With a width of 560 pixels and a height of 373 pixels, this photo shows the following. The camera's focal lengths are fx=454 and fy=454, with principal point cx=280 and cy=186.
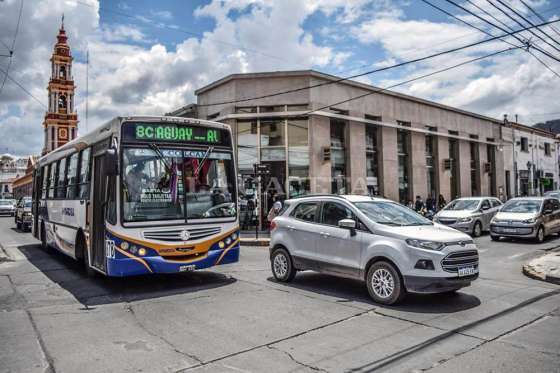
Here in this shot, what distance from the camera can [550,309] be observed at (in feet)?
23.0

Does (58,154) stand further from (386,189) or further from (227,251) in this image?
(386,189)

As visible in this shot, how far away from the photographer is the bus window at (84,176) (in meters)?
9.68

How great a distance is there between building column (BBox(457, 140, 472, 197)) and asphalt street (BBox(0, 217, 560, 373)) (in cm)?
2397

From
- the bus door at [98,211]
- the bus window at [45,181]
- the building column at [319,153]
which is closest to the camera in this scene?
the bus door at [98,211]

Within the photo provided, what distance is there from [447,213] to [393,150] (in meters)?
8.14

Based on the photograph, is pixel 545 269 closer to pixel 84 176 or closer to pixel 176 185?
pixel 176 185

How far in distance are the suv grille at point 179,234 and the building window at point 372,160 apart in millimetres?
17566

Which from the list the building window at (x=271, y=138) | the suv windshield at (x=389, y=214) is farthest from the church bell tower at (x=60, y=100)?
the suv windshield at (x=389, y=214)

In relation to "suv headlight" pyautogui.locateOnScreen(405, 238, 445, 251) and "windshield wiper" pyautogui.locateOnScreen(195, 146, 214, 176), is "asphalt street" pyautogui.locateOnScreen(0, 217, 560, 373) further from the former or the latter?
"windshield wiper" pyautogui.locateOnScreen(195, 146, 214, 176)

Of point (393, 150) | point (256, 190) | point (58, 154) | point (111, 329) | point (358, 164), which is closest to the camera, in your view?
point (111, 329)

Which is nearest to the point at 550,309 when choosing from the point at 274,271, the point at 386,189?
the point at 274,271

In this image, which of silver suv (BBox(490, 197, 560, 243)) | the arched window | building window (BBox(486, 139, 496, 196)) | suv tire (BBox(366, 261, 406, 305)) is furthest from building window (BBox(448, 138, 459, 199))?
the arched window

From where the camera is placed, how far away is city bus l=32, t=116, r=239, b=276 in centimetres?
798

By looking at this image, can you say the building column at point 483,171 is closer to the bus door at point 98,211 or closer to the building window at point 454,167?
the building window at point 454,167
